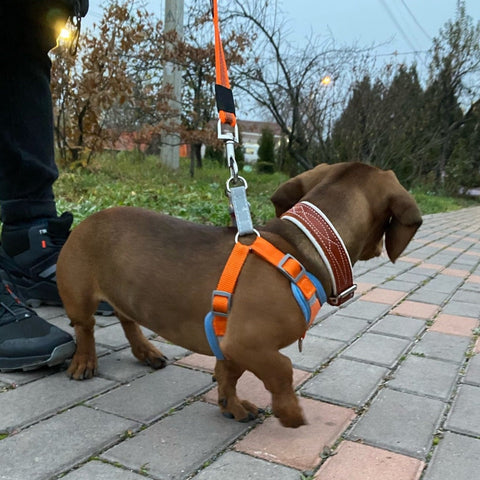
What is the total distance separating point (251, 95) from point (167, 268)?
415 inches

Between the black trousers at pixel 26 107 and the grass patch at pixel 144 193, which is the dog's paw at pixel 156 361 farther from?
the grass patch at pixel 144 193

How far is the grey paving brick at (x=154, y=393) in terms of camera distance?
2010 millimetres

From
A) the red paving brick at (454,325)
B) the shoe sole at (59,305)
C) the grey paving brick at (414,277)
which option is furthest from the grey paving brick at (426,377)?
the grey paving brick at (414,277)

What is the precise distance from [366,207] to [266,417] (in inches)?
33.4

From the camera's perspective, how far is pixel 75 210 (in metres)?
5.83

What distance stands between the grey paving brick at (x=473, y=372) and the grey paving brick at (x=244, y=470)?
3.82 ft

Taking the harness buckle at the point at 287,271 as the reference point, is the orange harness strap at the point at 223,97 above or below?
above

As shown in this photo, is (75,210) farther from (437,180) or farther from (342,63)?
(437,180)

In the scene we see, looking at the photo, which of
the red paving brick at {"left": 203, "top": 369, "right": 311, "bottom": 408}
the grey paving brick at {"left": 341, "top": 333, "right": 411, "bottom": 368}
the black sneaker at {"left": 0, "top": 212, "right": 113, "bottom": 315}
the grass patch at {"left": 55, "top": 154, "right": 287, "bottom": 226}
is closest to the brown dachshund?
the red paving brick at {"left": 203, "top": 369, "right": 311, "bottom": 408}

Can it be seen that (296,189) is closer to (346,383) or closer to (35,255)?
(346,383)

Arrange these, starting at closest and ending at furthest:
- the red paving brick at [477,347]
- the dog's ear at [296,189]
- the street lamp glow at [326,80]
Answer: the dog's ear at [296,189], the red paving brick at [477,347], the street lamp glow at [326,80]

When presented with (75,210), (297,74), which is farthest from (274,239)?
(297,74)

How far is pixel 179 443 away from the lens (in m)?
1.79

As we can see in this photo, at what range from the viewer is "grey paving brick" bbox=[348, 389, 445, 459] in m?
1.85
